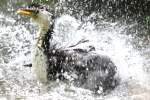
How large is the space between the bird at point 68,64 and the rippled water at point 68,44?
0.12 meters

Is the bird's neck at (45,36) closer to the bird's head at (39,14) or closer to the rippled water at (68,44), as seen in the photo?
the bird's head at (39,14)

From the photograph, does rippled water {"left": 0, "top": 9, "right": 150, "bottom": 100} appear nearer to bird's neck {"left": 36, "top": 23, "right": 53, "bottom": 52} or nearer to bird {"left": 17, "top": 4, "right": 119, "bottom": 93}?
bird {"left": 17, "top": 4, "right": 119, "bottom": 93}

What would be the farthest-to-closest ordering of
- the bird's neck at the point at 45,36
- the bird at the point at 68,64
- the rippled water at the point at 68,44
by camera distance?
the bird's neck at the point at 45,36 < the bird at the point at 68,64 < the rippled water at the point at 68,44

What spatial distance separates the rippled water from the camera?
6750mm

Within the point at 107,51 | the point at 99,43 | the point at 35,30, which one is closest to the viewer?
the point at 107,51

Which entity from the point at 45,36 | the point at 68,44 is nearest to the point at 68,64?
the point at 45,36

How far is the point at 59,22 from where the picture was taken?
920cm

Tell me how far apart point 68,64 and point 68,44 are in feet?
2.52

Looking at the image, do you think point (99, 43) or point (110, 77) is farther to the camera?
point (99, 43)

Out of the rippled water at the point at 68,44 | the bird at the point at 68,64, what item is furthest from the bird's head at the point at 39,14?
the rippled water at the point at 68,44

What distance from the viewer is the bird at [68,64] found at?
6.89 meters

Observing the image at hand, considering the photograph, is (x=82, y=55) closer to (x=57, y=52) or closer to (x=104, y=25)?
(x=57, y=52)

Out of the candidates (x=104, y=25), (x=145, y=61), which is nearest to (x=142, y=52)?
(x=145, y=61)

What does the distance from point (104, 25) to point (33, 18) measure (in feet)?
7.22
